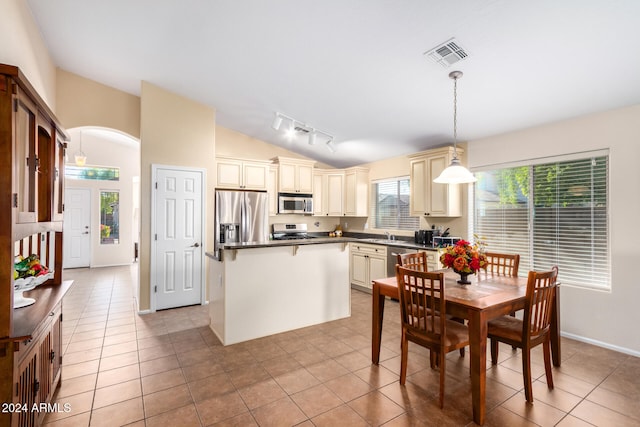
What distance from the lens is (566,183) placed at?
3623 mm

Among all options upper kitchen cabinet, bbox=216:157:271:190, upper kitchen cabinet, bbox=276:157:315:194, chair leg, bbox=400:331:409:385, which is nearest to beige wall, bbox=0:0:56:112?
upper kitchen cabinet, bbox=216:157:271:190

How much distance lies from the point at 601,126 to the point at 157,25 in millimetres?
4757

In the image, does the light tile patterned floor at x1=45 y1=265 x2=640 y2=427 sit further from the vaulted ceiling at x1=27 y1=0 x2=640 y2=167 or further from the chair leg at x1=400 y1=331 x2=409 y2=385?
the vaulted ceiling at x1=27 y1=0 x2=640 y2=167

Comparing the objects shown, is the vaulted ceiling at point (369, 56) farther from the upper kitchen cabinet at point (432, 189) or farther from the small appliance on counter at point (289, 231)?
the small appliance on counter at point (289, 231)

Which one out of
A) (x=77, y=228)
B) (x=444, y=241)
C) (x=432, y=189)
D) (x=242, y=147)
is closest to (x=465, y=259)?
(x=444, y=241)

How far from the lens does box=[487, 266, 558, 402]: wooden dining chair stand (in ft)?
7.41

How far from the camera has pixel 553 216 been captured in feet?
12.3

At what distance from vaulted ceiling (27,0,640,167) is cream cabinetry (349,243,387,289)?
6.42 feet

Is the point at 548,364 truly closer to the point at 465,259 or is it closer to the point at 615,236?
the point at 465,259

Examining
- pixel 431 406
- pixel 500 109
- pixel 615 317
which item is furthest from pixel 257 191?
pixel 615 317

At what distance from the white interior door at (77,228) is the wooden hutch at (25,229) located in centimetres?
663

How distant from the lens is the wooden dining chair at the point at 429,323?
2225 mm

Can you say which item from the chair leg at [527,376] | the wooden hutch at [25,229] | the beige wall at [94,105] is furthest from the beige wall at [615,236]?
the beige wall at [94,105]

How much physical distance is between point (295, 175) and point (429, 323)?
4.18 meters
